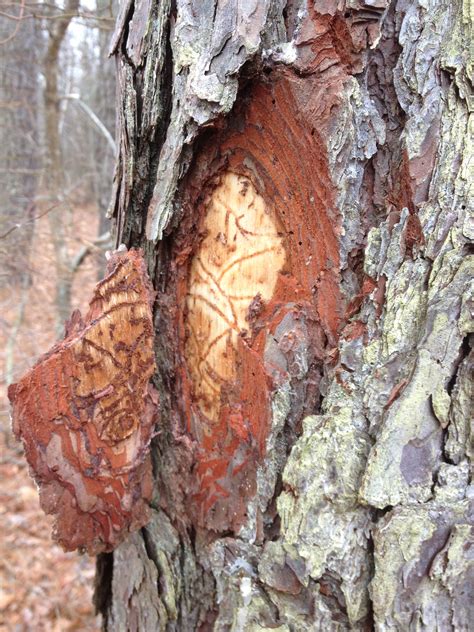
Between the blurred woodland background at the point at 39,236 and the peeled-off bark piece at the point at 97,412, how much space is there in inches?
76.7

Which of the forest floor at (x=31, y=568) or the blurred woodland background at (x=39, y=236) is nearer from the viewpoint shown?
the forest floor at (x=31, y=568)

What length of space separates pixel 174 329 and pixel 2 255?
2586 mm

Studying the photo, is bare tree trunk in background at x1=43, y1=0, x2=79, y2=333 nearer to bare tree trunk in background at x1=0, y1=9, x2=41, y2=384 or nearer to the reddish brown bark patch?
bare tree trunk in background at x1=0, y1=9, x2=41, y2=384

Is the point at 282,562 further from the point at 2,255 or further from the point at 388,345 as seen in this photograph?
the point at 2,255

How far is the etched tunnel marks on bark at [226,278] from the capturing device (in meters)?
1.05

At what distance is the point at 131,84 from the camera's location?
3.55 ft

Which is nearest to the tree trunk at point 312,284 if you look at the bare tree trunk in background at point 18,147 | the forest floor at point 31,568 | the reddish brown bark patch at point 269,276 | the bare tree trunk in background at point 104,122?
the reddish brown bark patch at point 269,276

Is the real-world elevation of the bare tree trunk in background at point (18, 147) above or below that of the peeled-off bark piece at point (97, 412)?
above

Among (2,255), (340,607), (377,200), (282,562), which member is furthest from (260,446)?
(2,255)

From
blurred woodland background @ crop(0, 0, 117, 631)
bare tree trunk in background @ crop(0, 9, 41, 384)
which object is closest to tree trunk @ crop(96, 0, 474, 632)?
blurred woodland background @ crop(0, 0, 117, 631)

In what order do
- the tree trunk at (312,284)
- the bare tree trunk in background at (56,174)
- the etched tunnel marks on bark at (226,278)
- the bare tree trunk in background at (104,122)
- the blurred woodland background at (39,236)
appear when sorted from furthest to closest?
the bare tree trunk in background at (104,122) → the bare tree trunk in background at (56,174) → the blurred woodland background at (39,236) → the etched tunnel marks on bark at (226,278) → the tree trunk at (312,284)

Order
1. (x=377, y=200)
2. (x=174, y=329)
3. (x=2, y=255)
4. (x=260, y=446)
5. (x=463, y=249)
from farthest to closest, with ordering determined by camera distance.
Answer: (x=2, y=255) < (x=174, y=329) < (x=260, y=446) < (x=377, y=200) < (x=463, y=249)

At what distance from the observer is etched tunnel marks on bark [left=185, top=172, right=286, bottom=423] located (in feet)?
3.43

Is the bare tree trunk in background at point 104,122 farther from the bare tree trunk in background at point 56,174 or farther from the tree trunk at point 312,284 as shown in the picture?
the tree trunk at point 312,284
